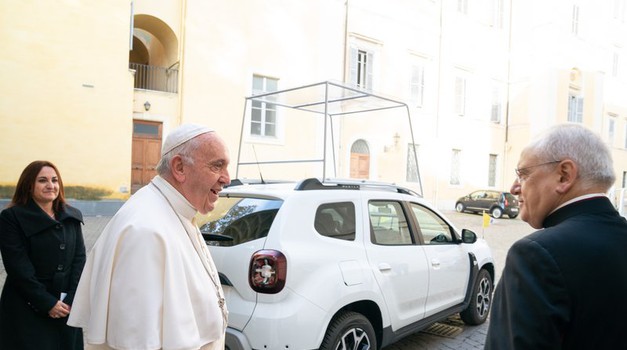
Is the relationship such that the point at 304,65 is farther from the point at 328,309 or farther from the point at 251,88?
the point at 328,309

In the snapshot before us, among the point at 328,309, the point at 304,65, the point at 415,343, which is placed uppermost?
the point at 304,65

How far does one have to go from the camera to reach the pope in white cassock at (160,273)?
1376 mm

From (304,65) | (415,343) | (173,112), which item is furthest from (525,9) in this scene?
(415,343)

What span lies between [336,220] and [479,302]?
2717mm

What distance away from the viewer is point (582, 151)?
1.48 meters

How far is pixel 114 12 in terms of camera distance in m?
12.5

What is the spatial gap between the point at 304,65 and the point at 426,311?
13510 mm

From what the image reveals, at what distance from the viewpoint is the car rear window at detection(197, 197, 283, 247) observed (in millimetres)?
3197

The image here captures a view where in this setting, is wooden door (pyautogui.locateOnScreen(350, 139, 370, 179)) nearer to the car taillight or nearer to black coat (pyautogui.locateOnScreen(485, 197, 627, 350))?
the car taillight

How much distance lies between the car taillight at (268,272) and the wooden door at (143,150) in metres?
11.6

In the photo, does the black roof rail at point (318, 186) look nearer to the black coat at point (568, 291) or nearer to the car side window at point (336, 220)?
the car side window at point (336, 220)

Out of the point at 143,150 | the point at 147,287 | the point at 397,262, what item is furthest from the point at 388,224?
the point at 143,150

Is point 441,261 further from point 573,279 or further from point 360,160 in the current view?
point 360,160

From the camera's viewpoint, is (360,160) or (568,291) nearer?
(568,291)
